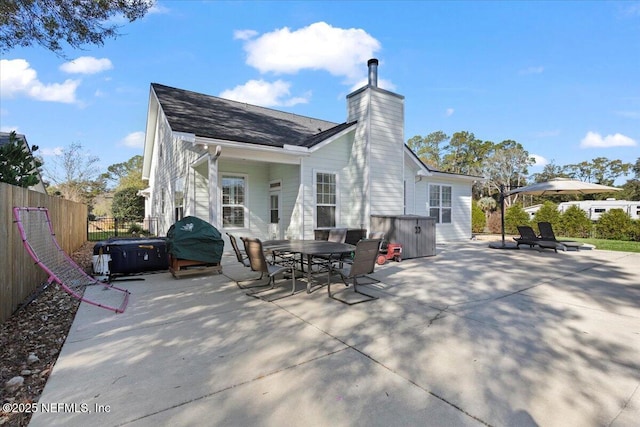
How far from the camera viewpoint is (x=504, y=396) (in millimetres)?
2188

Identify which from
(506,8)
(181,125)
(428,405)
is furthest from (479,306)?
(506,8)

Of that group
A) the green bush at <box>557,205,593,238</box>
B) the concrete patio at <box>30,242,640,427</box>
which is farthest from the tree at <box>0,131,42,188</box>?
the green bush at <box>557,205,593,238</box>

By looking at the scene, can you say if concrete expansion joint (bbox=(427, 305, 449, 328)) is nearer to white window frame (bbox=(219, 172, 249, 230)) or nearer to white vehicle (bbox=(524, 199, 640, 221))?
white window frame (bbox=(219, 172, 249, 230))

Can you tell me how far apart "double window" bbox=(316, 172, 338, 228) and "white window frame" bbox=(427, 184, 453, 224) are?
5.34 metres

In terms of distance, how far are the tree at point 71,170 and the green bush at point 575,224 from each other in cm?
3228

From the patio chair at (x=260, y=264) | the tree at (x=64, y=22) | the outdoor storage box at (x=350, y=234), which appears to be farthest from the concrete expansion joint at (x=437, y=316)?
the tree at (x=64, y=22)

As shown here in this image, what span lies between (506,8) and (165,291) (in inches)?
507

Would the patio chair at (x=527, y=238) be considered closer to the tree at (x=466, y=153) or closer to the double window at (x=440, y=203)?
the double window at (x=440, y=203)

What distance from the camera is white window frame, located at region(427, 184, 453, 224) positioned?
1324 centimetres

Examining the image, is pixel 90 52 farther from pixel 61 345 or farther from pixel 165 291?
pixel 61 345

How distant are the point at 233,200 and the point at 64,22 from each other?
227 inches

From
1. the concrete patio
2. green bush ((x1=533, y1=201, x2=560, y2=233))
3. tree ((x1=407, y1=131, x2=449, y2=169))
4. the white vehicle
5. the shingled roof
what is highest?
tree ((x1=407, y1=131, x2=449, y2=169))

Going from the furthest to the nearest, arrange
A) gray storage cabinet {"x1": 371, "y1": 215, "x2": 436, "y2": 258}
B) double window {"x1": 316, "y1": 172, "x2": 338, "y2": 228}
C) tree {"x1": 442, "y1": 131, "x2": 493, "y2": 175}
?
1. tree {"x1": 442, "y1": 131, "x2": 493, "y2": 175}
2. double window {"x1": 316, "y1": 172, "x2": 338, "y2": 228}
3. gray storage cabinet {"x1": 371, "y1": 215, "x2": 436, "y2": 258}

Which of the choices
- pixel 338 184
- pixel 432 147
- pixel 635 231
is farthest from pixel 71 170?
pixel 432 147
